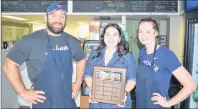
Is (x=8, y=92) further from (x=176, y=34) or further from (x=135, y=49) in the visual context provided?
(x=176, y=34)

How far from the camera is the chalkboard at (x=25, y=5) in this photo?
330cm

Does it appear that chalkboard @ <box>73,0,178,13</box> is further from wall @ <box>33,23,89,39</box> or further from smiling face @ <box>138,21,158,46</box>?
smiling face @ <box>138,21,158,46</box>

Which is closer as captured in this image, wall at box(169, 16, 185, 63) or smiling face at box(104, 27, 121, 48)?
smiling face at box(104, 27, 121, 48)

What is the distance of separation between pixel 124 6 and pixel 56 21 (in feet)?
5.61

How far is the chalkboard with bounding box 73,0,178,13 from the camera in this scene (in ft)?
10.6

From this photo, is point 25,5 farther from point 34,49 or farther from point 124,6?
point 34,49

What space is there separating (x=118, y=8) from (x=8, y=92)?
209cm

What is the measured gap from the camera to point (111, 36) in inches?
67.9

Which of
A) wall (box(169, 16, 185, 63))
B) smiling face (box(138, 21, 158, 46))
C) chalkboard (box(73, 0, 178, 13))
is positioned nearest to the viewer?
smiling face (box(138, 21, 158, 46))

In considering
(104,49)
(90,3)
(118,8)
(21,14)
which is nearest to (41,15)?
(21,14)

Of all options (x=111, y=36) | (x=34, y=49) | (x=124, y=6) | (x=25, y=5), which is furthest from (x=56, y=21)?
(x=25, y=5)

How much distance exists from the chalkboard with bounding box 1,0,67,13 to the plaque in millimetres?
1810

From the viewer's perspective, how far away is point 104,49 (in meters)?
1.82

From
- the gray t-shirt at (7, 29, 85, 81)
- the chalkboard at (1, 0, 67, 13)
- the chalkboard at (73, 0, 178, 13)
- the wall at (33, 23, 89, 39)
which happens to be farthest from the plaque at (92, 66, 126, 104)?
the wall at (33, 23, 89, 39)
